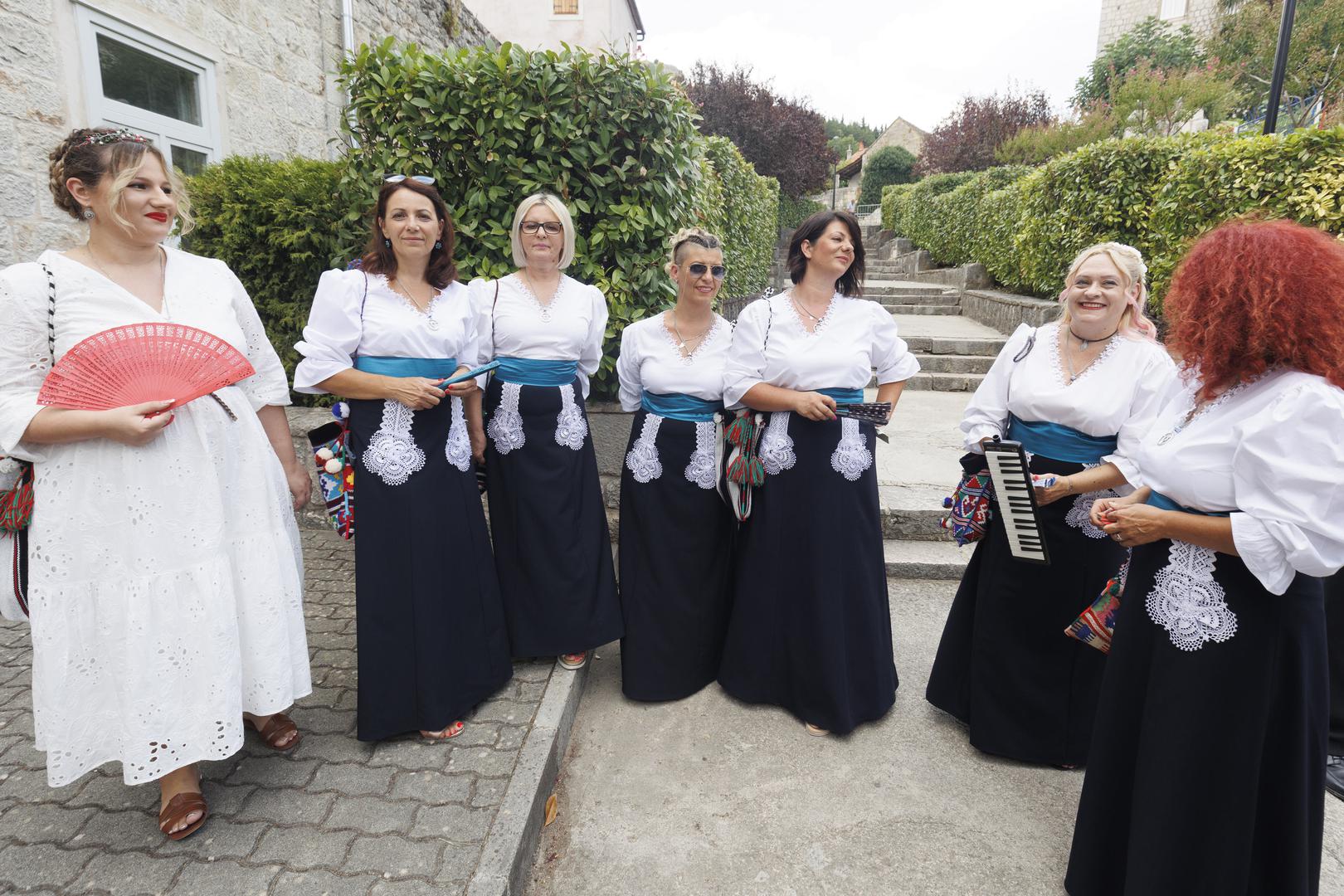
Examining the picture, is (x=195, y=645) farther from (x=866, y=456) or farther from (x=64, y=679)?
(x=866, y=456)

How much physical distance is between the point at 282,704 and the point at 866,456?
8.07 feet

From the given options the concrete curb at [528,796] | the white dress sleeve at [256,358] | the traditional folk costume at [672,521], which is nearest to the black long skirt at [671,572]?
the traditional folk costume at [672,521]

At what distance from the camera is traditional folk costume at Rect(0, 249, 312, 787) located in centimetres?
210

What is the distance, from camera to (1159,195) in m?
7.64

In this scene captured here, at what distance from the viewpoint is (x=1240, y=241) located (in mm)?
1866

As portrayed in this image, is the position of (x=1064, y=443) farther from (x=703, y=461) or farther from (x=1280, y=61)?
(x=1280, y=61)

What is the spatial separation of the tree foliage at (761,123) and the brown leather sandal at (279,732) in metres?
22.6

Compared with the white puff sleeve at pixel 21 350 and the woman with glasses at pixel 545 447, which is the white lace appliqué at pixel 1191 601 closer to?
the woman with glasses at pixel 545 447

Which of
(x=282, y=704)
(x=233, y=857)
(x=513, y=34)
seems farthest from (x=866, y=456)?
(x=513, y=34)

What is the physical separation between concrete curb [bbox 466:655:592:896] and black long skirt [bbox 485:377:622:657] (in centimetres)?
24

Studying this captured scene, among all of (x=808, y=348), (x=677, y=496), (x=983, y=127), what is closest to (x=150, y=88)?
(x=677, y=496)

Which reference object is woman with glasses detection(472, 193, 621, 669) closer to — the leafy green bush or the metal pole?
the leafy green bush

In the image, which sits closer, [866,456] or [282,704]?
[282,704]

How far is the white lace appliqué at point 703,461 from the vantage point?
3.27 metres
